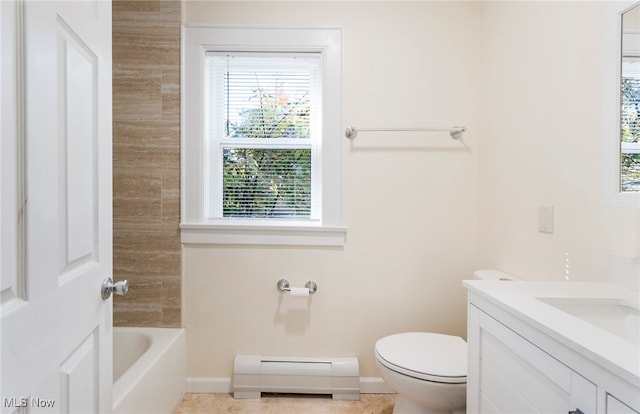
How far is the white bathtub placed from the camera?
143 cm

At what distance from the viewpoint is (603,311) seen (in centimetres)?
103

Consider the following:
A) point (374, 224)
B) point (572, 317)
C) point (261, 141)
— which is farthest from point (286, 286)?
point (572, 317)

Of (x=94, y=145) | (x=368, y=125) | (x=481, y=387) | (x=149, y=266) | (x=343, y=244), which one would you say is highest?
(x=368, y=125)

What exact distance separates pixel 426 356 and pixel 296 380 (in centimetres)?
79

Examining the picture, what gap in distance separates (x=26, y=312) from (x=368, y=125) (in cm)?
176

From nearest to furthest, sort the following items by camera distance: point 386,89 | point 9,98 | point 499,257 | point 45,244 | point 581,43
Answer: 1. point 9,98
2. point 45,244
3. point 581,43
4. point 499,257
5. point 386,89

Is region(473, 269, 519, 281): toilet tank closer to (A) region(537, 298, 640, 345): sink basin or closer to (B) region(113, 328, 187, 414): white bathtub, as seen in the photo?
(A) region(537, 298, 640, 345): sink basin

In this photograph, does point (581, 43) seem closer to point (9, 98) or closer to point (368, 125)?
point (368, 125)

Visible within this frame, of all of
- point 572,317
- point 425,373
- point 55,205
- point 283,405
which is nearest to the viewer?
point 55,205

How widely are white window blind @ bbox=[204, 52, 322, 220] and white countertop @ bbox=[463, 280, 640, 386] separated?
121 cm

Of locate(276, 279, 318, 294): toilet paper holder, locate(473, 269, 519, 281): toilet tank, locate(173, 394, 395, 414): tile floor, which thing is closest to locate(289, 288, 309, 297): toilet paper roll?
locate(276, 279, 318, 294): toilet paper holder

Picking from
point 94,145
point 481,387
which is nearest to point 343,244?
point 481,387

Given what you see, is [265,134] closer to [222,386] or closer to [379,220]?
[379,220]

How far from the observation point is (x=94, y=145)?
0.96 metres
